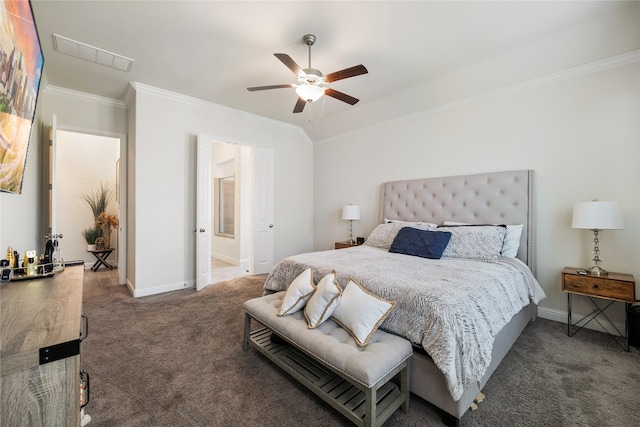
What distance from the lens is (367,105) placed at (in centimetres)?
423

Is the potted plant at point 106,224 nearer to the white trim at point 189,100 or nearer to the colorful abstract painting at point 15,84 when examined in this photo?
the white trim at point 189,100

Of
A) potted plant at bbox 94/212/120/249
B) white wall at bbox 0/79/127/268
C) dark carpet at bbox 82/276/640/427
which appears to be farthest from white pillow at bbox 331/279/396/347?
potted plant at bbox 94/212/120/249

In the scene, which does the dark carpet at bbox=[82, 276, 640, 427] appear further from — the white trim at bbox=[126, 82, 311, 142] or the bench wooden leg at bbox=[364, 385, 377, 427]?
the white trim at bbox=[126, 82, 311, 142]

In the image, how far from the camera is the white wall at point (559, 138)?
98.7 inches

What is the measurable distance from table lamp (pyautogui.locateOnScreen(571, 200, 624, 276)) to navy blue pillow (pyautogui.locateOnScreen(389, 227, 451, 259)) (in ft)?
3.63

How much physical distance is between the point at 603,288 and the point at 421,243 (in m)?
1.53

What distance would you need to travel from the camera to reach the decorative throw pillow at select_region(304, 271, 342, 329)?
1817mm

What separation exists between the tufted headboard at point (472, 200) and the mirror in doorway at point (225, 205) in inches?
144

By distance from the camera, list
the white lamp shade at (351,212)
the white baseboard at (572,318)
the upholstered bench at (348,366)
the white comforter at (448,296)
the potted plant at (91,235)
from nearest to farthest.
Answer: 1. the upholstered bench at (348,366)
2. the white comforter at (448,296)
3. the white baseboard at (572,318)
4. the white lamp shade at (351,212)
5. the potted plant at (91,235)

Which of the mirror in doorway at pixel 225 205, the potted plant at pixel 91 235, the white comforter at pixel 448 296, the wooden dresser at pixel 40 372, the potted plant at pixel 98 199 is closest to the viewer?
the wooden dresser at pixel 40 372

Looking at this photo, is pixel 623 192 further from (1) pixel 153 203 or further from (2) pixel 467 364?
(1) pixel 153 203

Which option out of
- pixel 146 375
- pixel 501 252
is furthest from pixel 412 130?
pixel 146 375

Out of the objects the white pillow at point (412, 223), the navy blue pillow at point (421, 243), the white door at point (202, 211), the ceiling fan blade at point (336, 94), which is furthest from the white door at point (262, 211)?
the navy blue pillow at point (421, 243)

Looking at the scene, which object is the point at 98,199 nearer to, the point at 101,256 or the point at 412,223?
the point at 101,256
